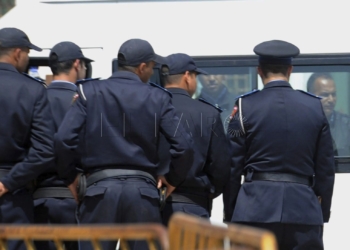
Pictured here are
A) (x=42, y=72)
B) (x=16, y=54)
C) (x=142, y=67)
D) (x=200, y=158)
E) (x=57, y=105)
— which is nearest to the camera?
(x=142, y=67)

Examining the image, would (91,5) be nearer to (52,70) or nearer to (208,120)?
(52,70)

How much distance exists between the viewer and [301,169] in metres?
5.33

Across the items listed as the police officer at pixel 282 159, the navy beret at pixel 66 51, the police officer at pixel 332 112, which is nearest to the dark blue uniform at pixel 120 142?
the police officer at pixel 282 159

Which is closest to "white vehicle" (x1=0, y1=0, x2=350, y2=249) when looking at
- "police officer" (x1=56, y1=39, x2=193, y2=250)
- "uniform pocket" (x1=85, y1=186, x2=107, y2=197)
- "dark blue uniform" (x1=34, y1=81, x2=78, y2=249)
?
"dark blue uniform" (x1=34, y1=81, x2=78, y2=249)

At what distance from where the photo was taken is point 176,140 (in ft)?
17.0

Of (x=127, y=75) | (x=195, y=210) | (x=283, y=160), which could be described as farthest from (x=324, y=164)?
(x=127, y=75)

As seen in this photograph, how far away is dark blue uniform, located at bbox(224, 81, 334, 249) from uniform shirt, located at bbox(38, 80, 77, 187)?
1152mm

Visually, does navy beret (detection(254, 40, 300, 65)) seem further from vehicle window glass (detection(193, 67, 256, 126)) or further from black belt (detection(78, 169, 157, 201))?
black belt (detection(78, 169, 157, 201))

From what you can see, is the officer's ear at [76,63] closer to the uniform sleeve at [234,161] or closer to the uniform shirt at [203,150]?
the uniform shirt at [203,150]

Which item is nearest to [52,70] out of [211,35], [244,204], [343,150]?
[211,35]

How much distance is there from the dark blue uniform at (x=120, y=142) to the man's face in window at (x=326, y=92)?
5.06 feet

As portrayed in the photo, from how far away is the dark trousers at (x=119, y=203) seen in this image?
5.04m

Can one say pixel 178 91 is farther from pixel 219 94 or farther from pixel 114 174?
pixel 114 174

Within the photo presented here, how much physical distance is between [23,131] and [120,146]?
0.63m
